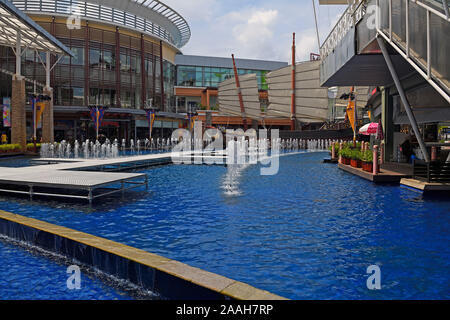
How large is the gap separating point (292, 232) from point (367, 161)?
36.7 feet

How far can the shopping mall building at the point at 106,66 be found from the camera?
43438mm

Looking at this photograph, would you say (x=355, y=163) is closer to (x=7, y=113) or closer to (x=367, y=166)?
(x=367, y=166)

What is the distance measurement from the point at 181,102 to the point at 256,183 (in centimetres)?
6565

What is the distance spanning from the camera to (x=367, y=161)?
1755 centimetres

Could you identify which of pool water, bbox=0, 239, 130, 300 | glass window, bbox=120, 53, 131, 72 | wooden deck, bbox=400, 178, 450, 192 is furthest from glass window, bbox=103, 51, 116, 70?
pool water, bbox=0, 239, 130, 300

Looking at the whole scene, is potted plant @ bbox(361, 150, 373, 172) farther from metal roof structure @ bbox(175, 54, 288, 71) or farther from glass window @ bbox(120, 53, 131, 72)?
metal roof structure @ bbox(175, 54, 288, 71)

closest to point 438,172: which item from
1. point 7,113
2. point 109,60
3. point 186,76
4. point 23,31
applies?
point 23,31

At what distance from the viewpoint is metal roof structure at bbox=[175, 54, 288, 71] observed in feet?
262

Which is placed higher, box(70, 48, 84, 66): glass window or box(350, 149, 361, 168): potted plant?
box(70, 48, 84, 66): glass window

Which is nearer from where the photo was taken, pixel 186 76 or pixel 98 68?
pixel 98 68

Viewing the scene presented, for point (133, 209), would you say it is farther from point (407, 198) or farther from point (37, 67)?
point (37, 67)

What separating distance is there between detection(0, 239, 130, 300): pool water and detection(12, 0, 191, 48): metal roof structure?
144 ft
